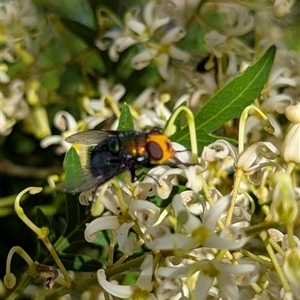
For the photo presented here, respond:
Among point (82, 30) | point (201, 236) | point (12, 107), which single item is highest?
point (201, 236)

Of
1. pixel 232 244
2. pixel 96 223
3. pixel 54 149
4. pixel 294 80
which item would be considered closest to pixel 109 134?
pixel 96 223

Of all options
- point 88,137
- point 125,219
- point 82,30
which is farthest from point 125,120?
point 82,30

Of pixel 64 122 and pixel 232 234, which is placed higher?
pixel 232 234

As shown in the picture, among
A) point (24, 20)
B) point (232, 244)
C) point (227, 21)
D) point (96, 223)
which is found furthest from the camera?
point (24, 20)

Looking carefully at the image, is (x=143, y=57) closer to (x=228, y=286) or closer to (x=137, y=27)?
(x=137, y=27)

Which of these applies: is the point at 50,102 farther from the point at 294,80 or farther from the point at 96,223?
the point at 96,223

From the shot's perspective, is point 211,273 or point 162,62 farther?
point 162,62

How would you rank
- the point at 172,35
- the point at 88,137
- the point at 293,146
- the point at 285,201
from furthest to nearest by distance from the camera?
the point at 172,35 → the point at 88,137 → the point at 293,146 → the point at 285,201

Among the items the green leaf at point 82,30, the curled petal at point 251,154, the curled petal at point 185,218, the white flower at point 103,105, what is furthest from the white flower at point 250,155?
the green leaf at point 82,30
